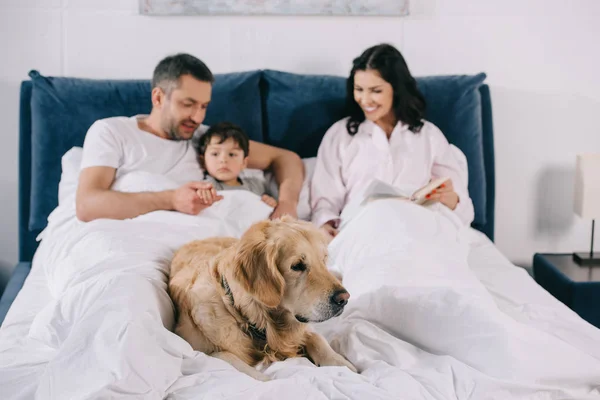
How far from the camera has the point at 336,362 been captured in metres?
1.55

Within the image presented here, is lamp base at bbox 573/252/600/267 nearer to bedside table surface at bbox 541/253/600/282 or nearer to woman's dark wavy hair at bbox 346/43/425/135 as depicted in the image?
bedside table surface at bbox 541/253/600/282

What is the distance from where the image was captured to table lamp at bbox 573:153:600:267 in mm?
2828

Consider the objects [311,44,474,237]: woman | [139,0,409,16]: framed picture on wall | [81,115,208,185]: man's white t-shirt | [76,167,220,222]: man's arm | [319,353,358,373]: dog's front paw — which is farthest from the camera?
[139,0,409,16]: framed picture on wall

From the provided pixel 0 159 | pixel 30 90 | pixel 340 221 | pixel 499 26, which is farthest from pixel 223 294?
pixel 499 26

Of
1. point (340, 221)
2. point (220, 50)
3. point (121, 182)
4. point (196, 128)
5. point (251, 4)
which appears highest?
point (251, 4)

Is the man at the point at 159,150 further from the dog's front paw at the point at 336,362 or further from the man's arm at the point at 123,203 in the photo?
the dog's front paw at the point at 336,362

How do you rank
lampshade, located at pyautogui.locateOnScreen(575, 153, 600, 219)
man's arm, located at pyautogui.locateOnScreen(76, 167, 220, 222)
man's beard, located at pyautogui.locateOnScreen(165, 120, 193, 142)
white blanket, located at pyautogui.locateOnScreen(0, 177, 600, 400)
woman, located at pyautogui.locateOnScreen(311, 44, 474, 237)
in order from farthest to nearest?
lampshade, located at pyautogui.locateOnScreen(575, 153, 600, 219) → woman, located at pyautogui.locateOnScreen(311, 44, 474, 237) → man's beard, located at pyautogui.locateOnScreen(165, 120, 193, 142) → man's arm, located at pyautogui.locateOnScreen(76, 167, 220, 222) → white blanket, located at pyautogui.locateOnScreen(0, 177, 600, 400)

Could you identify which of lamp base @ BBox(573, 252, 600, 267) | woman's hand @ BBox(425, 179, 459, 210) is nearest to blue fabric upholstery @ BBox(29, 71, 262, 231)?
woman's hand @ BBox(425, 179, 459, 210)

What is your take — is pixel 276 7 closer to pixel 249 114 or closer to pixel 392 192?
pixel 249 114

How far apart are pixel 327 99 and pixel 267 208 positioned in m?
0.69

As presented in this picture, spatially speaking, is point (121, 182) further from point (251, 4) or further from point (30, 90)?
point (251, 4)

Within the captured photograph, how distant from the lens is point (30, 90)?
2.86 meters

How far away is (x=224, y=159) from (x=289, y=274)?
3.67ft

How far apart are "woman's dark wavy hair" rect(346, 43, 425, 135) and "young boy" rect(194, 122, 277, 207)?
0.49 metres
